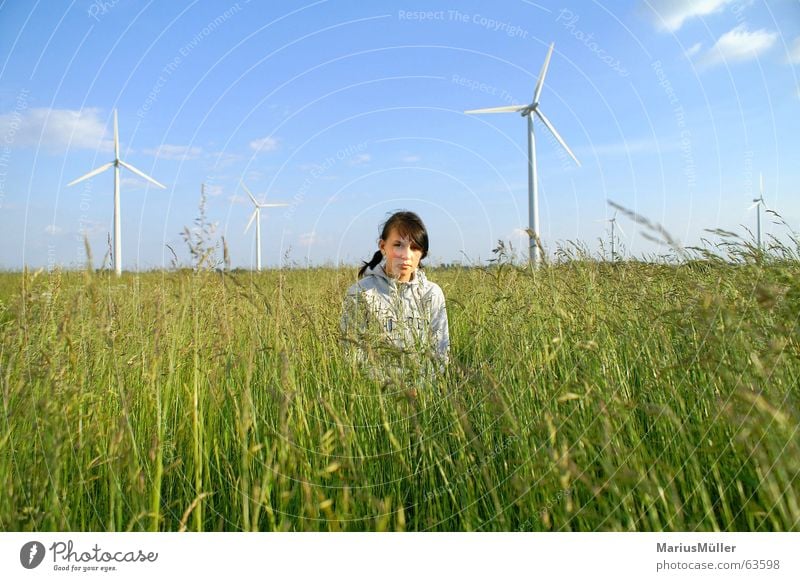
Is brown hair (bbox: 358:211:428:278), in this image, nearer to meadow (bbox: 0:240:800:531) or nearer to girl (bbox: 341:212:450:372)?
girl (bbox: 341:212:450:372)

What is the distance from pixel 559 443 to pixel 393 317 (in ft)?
4.97

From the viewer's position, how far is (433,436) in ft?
8.31

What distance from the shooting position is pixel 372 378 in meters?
2.84

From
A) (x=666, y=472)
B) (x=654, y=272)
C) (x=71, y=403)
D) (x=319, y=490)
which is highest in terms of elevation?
(x=654, y=272)

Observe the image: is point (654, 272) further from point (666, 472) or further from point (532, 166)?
point (532, 166)

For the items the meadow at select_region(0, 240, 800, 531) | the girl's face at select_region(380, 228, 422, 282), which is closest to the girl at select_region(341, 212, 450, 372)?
the girl's face at select_region(380, 228, 422, 282)

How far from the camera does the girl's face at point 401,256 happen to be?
14.9ft

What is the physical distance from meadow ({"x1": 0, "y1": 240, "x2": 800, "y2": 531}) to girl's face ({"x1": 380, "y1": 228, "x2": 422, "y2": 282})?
139 centimetres

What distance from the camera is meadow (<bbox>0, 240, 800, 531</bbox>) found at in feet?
6.55

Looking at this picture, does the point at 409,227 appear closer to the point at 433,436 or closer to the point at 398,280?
the point at 398,280

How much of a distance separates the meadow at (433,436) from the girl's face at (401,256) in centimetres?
139

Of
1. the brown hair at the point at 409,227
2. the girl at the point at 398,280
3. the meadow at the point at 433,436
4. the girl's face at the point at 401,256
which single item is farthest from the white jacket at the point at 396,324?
the brown hair at the point at 409,227

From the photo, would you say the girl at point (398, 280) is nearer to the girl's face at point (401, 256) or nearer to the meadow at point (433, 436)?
the girl's face at point (401, 256)
